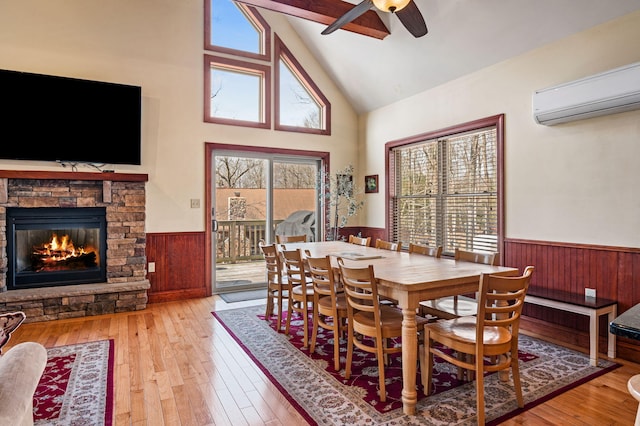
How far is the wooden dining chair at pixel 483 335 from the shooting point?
2164mm

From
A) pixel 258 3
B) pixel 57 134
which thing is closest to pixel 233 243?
pixel 57 134

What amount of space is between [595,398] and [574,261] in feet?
4.53

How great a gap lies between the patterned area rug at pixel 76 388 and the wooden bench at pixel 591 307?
3.48 m

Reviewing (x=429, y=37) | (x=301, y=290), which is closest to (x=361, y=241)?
(x=301, y=290)

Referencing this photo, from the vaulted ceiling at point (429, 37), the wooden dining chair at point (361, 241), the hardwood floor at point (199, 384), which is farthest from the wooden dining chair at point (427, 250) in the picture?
the vaulted ceiling at point (429, 37)

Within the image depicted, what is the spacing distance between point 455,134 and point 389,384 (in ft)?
10.6

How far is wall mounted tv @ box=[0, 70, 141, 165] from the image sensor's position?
416cm

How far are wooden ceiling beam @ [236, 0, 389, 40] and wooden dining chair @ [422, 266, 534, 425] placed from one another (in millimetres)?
3466

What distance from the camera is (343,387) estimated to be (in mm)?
2625

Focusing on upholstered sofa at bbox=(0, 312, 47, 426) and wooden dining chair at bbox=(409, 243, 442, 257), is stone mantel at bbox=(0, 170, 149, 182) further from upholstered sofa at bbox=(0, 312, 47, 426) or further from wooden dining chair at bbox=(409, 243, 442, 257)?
wooden dining chair at bbox=(409, 243, 442, 257)

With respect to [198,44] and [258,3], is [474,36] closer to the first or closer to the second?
[258,3]

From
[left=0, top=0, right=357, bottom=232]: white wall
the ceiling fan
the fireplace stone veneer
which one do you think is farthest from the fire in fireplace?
the ceiling fan

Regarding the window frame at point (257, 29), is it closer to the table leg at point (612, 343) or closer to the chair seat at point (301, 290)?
the chair seat at point (301, 290)

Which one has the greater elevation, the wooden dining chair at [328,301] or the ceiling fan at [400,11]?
the ceiling fan at [400,11]
